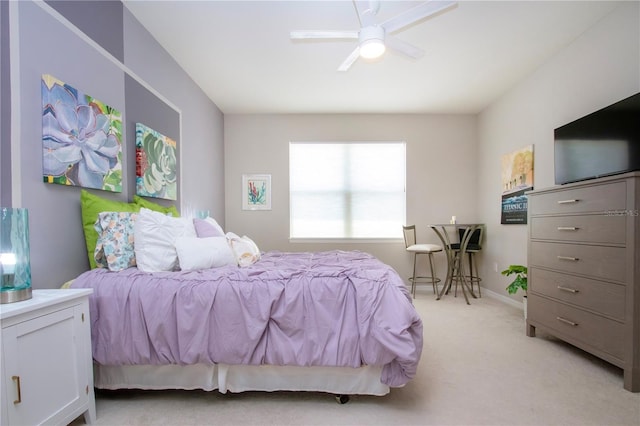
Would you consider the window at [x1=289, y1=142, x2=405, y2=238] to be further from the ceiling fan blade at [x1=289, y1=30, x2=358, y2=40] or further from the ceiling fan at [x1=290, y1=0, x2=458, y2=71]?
the ceiling fan blade at [x1=289, y1=30, x2=358, y2=40]

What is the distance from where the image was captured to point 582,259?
6.71 ft

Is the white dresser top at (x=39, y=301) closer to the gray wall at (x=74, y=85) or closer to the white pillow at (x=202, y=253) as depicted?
the gray wall at (x=74, y=85)

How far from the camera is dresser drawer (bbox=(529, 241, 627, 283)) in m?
1.80

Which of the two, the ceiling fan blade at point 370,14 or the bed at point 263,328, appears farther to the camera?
the ceiling fan blade at point 370,14

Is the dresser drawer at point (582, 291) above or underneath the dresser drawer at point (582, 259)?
underneath

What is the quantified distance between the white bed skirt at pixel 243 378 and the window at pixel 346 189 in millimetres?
2993

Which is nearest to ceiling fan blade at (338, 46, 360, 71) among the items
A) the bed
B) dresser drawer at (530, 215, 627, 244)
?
the bed

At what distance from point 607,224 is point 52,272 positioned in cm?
320

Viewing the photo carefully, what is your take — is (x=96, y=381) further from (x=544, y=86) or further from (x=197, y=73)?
(x=544, y=86)

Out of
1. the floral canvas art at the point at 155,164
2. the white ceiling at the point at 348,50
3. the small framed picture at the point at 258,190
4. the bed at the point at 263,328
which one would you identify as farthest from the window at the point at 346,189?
the bed at the point at 263,328

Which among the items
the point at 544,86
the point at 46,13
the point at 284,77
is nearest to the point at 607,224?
the point at 544,86

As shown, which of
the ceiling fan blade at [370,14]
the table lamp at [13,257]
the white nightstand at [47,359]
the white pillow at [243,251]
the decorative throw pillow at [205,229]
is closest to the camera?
the white nightstand at [47,359]

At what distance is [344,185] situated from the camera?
15.0ft

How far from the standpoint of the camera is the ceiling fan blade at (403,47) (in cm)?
202
